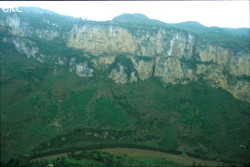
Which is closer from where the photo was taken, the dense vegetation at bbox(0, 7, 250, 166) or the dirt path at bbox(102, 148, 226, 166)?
the dirt path at bbox(102, 148, 226, 166)

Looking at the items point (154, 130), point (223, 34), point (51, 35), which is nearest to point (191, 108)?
point (154, 130)

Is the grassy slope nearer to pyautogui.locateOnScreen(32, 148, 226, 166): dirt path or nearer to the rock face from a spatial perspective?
pyautogui.locateOnScreen(32, 148, 226, 166): dirt path

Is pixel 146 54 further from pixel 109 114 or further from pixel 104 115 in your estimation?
pixel 104 115

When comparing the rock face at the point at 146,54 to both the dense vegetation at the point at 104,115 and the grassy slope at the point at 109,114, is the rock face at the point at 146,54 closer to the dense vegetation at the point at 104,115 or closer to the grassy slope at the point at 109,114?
the dense vegetation at the point at 104,115

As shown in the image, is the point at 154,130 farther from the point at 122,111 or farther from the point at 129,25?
the point at 129,25

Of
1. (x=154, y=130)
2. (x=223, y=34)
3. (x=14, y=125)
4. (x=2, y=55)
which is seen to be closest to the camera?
(x=14, y=125)

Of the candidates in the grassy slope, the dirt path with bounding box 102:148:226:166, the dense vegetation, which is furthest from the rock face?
the dirt path with bounding box 102:148:226:166

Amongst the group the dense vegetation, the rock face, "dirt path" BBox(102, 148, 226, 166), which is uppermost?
the rock face

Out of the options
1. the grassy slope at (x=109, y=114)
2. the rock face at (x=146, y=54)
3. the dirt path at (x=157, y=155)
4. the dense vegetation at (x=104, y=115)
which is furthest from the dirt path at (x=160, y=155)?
the rock face at (x=146, y=54)

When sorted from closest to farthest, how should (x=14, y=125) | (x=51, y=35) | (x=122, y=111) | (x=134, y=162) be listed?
(x=134, y=162), (x=14, y=125), (x=122, y=111), (x=51, y=35)
